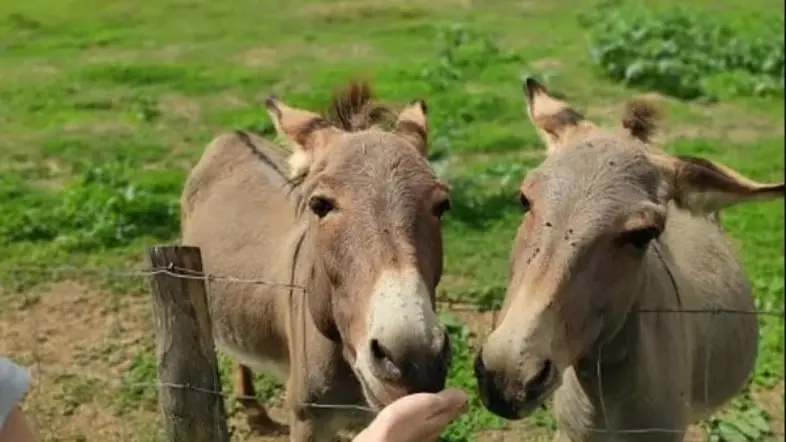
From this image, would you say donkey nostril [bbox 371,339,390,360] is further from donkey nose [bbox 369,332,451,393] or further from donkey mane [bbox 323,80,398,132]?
donkey mane [bbox 323,80,398,132]

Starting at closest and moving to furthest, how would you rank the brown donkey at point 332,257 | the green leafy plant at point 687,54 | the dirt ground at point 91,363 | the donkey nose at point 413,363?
the donkey nose at point 413,363 < the brown donkey at point 332,257 < the dirt ground at point 91,363 < the green leafy plant at point 687,54

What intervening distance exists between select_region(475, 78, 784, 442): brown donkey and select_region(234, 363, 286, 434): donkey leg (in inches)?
69.2

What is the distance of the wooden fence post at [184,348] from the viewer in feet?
11.3

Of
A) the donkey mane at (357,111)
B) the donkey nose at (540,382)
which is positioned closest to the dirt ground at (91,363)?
the donkey mane at (357,111)

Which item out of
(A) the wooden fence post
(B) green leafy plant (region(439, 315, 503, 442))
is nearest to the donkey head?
(A) the wooden fence post

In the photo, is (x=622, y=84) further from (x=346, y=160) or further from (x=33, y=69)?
(x=346, y=160)

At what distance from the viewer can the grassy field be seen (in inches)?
219

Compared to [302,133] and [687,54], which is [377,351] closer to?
[302,133]

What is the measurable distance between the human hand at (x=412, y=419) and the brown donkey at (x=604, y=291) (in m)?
0.59

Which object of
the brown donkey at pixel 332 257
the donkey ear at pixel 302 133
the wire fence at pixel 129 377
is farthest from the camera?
the donkey ear at pixel 302 133

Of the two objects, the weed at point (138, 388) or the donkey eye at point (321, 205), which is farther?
the weed at point (138, 388)

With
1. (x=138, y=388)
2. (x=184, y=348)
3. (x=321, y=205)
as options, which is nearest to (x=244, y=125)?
(x=138, y=388)

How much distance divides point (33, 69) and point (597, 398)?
34.5ft

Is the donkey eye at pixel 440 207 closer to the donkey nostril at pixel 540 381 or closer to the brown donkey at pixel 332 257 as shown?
the brown donkey at pixel 332 257
